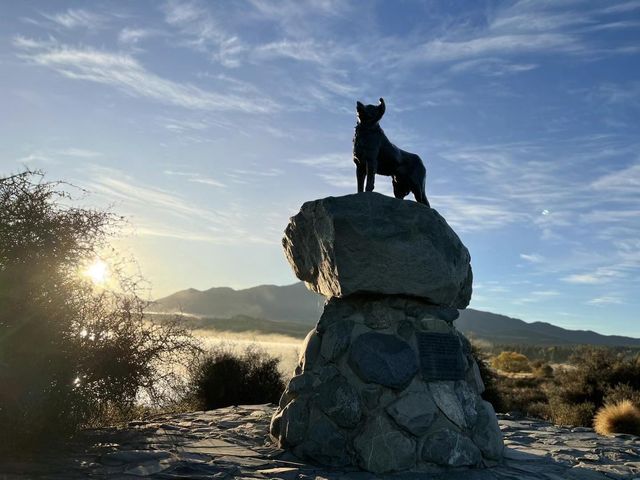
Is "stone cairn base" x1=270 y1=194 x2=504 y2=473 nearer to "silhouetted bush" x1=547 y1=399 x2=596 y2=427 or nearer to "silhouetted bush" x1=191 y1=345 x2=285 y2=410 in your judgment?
"silhouetted bush" x1=191 y1=345 x2=285 y2=410

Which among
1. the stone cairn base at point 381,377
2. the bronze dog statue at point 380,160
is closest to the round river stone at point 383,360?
the stone cairn base at point 381,377

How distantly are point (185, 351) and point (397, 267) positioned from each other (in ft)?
13.6

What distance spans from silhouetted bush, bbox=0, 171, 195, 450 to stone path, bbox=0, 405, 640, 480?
1.67 feet

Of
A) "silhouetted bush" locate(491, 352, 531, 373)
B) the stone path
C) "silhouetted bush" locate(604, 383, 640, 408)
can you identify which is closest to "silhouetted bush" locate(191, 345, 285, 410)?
the stone path

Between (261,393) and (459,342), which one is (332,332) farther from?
(261,393)

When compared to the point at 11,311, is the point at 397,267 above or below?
above

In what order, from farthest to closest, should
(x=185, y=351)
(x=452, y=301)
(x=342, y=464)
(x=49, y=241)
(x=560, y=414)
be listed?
1. (x=560, y=414)
2. (x=185, y=351)
3. (x=49, y=241)
4. (x=452, y=301)
5. (x=342, y=464)

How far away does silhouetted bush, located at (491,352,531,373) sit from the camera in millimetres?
29438

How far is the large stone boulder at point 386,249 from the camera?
5.88 metres

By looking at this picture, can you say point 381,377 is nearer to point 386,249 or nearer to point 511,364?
point 386,249

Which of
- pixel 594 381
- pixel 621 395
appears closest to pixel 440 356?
pixel 621 395

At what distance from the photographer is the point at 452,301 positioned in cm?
634

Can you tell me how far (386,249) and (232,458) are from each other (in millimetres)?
2696

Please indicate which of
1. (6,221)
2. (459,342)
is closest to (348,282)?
(459,342)
